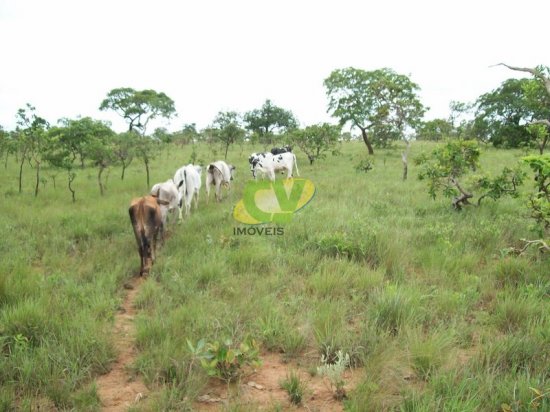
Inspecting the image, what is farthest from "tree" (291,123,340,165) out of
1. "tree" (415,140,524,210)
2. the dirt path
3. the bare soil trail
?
the bare soil trail

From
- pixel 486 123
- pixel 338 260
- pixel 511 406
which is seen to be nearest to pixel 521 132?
pixel 486 123

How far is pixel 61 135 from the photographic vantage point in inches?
479

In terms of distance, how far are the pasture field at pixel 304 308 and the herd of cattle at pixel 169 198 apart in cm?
36

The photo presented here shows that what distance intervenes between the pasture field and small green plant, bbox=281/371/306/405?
7cm

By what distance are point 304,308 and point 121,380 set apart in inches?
77.4

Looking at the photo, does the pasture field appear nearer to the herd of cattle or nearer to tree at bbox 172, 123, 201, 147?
the herd of cattle

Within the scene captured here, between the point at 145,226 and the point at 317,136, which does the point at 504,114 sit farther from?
the point at 145,226

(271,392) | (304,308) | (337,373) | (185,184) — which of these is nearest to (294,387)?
(271,392)

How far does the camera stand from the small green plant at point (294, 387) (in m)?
2.78

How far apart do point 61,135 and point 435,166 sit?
12158 mm

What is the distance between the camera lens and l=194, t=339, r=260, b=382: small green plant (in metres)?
2.91

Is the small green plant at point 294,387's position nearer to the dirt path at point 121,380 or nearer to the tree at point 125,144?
the dirt path at point 121,380

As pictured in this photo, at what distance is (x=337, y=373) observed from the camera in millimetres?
2879

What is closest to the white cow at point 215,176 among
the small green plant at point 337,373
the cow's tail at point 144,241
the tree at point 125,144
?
the tree at point 125,144
